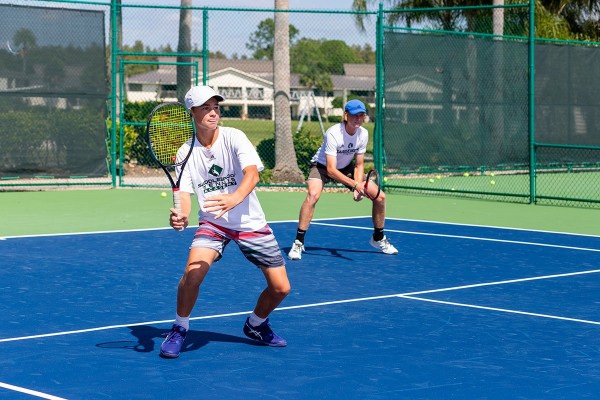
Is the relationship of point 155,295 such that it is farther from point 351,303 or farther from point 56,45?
point 56,45

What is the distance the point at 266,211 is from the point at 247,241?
8.32 meters

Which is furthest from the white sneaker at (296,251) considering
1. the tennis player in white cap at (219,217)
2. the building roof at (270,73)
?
the building roof at (270,73)

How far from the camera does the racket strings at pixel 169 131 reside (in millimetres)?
6551

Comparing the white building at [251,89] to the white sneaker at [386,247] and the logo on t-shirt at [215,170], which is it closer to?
the logo on t-shirt at [215,170]

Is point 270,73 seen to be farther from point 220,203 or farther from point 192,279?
point 220,203

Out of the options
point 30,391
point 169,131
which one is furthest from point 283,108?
point 30,391

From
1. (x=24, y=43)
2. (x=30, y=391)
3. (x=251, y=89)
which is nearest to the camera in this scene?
(x=30, y=391)

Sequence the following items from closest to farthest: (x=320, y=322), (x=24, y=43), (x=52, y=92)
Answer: (x=320, y=322)
(x=24, y=43)
(x=52, y=92)

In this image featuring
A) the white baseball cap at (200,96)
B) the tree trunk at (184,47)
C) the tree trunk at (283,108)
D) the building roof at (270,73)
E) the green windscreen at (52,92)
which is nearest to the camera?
the white baseball cap at (200,96)

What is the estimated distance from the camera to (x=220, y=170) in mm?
6422

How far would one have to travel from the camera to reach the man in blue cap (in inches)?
411

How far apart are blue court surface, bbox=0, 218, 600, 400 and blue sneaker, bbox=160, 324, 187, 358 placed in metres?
0.06

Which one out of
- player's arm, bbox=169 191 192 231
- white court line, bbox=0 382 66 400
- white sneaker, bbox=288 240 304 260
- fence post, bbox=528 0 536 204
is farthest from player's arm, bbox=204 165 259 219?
fence post, bbox=528 0 536 204

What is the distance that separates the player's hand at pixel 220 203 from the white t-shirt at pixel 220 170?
31cm
